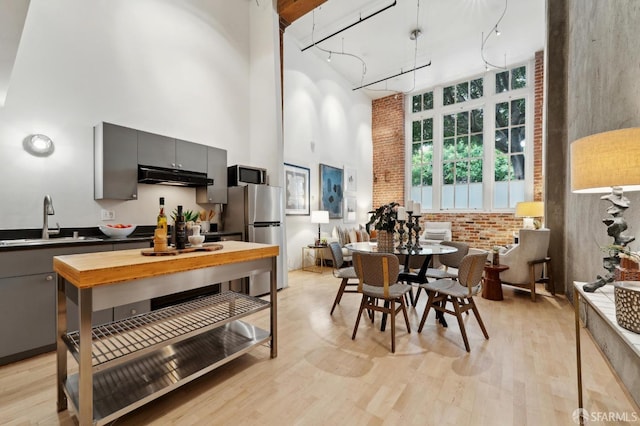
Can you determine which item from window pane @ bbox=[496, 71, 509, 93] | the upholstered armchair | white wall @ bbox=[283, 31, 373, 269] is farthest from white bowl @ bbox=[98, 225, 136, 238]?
window pane @ bbox=[496, 71, 509, 93]

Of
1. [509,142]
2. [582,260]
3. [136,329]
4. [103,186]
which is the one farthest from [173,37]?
[509,142]

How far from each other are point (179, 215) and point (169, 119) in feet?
8.20

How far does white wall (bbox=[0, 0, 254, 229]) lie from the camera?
2.72 meters

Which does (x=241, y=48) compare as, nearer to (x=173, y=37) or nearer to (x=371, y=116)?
(x=173, y=37)

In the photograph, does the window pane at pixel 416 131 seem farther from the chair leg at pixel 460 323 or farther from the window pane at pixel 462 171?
the chair leg at pixel 460 323

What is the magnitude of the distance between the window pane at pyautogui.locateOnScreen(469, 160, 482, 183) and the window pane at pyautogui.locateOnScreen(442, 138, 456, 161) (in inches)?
20.5

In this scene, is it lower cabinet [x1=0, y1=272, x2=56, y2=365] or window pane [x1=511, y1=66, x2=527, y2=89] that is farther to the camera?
window pane [x1=511, y1=66, x2=527, y2=89]

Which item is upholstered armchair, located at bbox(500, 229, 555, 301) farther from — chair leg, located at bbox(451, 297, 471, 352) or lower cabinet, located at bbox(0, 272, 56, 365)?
lower cabinet, located at bbox(0, 272, 56, 365)

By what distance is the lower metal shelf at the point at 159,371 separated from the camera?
1.55 m

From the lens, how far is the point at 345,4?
481 centimetres

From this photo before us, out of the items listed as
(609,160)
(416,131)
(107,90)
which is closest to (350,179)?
(416,131)

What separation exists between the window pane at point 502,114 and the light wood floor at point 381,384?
18.6ft

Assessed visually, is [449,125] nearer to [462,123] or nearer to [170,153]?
[462,123]

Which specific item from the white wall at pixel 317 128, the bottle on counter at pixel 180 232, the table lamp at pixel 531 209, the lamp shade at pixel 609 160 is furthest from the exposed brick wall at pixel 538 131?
the bottle on counter at pixel 180 232
